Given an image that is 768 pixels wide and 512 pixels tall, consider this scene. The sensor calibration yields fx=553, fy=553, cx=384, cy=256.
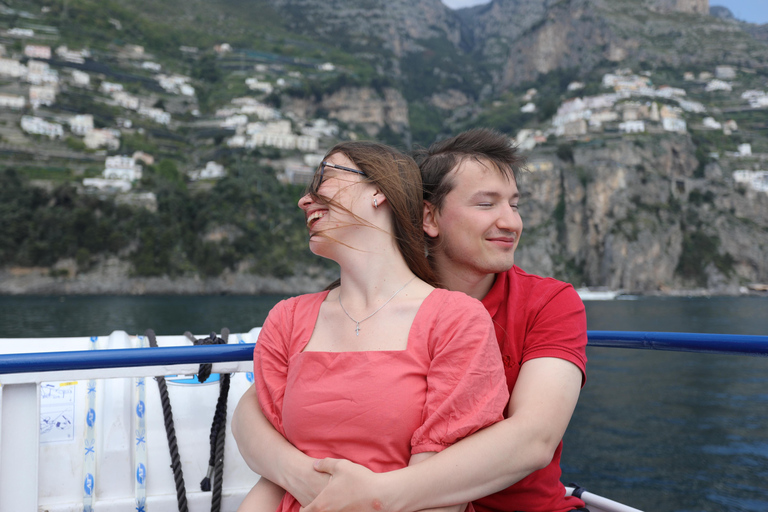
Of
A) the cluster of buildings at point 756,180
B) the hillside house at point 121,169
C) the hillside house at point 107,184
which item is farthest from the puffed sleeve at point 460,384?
the cluster of buildings at point 756,180

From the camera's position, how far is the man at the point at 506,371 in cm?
95

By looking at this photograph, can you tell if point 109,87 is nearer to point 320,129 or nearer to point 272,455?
point 320,129

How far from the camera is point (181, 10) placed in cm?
10144

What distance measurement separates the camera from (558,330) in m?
1.22

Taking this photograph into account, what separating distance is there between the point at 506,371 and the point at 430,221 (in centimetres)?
43

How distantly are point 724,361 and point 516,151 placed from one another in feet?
62.3

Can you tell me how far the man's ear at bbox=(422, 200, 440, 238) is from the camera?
1.44 metres

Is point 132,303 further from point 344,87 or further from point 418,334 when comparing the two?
point 344,87

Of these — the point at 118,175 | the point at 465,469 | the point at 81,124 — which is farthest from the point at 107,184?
the point at 465,469

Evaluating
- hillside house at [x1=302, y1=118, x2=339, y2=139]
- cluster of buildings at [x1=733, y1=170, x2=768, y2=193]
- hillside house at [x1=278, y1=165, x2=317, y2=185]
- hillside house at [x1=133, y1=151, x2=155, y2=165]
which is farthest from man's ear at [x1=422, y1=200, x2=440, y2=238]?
hillside house at [x1=302, y1=118, x2=339, y2=139]

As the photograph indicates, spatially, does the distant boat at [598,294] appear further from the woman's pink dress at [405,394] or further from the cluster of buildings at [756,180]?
the woman's pink dress at [405,394]

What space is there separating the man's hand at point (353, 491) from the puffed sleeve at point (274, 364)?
236 millimetres

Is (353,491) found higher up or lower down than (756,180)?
lower down

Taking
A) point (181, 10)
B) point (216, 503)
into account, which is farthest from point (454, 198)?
point (181, 10)
